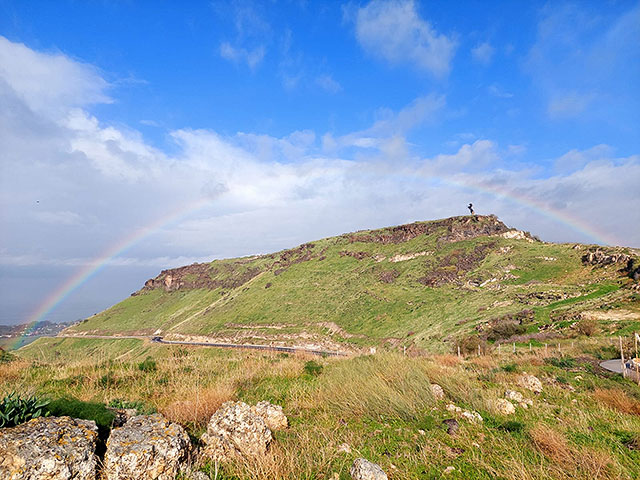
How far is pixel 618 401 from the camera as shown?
26.8 feet

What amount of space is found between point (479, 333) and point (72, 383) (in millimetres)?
35114

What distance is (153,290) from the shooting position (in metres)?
136

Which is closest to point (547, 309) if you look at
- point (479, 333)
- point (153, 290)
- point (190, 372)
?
point (479, 333)

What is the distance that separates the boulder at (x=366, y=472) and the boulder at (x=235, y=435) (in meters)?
1.33

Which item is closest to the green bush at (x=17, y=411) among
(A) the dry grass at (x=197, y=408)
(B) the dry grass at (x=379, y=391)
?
(A) the dry grass at (x=197, y=408)

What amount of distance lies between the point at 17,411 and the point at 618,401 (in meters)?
13.1

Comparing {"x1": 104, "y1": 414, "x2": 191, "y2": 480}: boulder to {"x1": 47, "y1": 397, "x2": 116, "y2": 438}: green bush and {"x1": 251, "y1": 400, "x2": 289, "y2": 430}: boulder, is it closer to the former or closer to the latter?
{"x1": 47, "y1": 397, "x2": 116, "y2": 438}: green bush

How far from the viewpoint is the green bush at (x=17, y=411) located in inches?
152

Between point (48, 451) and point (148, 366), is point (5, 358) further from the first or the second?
point (48, 451)

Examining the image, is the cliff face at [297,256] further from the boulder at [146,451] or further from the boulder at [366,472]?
the boulder at [146,451]

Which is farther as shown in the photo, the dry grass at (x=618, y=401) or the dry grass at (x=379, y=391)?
the dry grass at (x=618, y=401)

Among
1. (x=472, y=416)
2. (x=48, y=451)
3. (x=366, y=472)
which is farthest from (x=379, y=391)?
(x=48, y=451)

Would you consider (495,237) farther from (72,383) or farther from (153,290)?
(153,290)

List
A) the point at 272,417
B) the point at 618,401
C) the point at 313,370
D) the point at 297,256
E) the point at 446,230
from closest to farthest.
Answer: the point at 272,417, the point at 618,401, the point at 313,370, the point at 446,230, the point at 297,256
